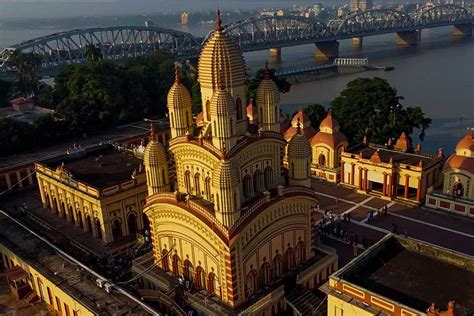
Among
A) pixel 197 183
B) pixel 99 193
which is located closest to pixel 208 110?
pixel 197 183

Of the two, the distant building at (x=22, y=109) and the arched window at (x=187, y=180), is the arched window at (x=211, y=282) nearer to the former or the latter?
the arched window at (x=187, y=180)

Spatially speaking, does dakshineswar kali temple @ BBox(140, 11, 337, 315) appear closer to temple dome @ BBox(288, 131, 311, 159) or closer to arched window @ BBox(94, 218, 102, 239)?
temple dome @ BBox(288, 131, 311, 159)

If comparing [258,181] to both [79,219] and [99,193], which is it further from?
[79,219]

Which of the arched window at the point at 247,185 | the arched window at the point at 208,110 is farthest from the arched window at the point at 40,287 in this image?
the arched window at the point at 208,110

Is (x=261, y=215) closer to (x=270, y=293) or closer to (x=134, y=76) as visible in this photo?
(x=270, y=293)

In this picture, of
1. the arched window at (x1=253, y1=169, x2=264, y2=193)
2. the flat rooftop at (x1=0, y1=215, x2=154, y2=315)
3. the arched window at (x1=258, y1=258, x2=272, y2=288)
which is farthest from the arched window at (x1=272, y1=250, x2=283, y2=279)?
the flat rooftop at (x1=0, y1=215, x2=154, y2=315)

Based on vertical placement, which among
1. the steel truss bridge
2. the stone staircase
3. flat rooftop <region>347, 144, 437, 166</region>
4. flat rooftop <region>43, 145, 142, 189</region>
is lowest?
the stone staircase
